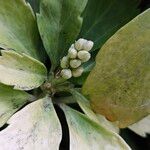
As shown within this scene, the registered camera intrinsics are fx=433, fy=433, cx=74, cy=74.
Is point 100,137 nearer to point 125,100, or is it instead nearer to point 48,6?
point 125,100

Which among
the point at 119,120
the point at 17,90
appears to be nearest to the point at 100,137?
the point at 119,120

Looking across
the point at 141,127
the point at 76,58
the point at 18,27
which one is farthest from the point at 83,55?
the point at 141,127

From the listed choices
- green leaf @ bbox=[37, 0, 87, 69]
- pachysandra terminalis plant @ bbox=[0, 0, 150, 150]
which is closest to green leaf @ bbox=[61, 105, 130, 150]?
pachysandra terminalis plant @ bbox=[0, 0, 150, 150]

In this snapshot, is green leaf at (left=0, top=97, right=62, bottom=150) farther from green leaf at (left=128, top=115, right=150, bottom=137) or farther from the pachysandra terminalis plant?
green leaf at (left=128, top=115, right=150, bottom=137)

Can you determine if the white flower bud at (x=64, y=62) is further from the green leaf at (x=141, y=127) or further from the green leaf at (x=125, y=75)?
the green leaf at (x=141, y=127)

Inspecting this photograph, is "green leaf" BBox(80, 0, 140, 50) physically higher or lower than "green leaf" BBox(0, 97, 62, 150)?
higher

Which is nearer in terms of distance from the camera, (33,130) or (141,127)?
(33,130)

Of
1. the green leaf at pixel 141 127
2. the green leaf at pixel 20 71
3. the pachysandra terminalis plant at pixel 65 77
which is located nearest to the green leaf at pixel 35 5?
the pachysandra terminalis plant at pixel 65 77

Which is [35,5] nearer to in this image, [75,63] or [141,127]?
[75,63]
